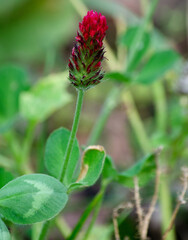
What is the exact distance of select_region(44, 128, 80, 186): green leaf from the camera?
818 millimetres

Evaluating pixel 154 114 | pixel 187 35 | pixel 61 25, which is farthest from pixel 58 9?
pixel 154 114

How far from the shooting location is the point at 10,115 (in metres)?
1.35

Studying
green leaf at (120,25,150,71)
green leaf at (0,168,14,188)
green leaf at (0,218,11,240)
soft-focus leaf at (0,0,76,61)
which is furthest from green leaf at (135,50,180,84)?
soft-focus leaf at (0,0,76,61)

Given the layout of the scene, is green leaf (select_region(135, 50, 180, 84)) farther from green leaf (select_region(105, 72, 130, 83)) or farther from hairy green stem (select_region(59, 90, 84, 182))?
hairy green stem (select_region(59, 90, 84, 182))

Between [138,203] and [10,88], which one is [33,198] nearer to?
[138,203]

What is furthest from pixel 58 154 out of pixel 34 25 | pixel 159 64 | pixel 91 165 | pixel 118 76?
pixel 34 25

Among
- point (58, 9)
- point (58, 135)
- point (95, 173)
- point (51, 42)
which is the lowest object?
point (95, 173)

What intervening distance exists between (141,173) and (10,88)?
63 centimetres

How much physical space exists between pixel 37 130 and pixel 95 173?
5.05 feet

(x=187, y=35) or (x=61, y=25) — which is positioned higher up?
(x=61, y=25)

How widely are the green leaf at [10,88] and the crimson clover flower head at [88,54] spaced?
2.28ft

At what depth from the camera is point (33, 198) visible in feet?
2.30

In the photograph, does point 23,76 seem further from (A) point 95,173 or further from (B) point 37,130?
(B) point 37,130

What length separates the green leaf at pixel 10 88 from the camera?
1354 millimetres
